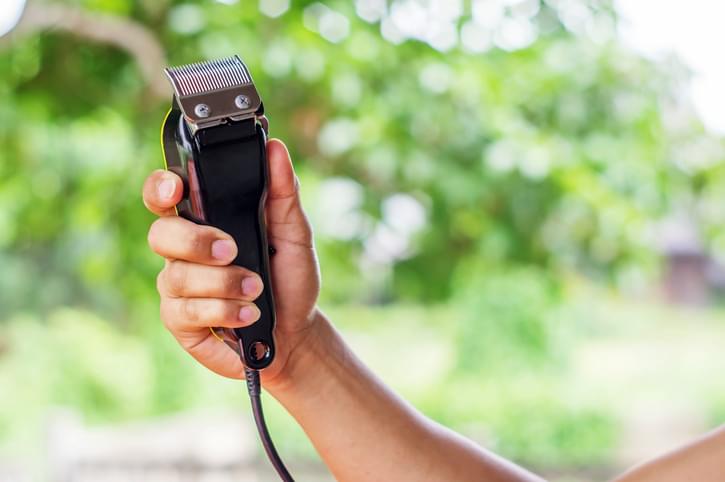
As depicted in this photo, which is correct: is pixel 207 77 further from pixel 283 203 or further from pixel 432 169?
pixel 432 169

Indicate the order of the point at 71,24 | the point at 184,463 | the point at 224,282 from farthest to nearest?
the point at 184,463 < the point at 71,24 < the point at 224,282

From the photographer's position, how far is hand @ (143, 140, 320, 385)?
52 centimetres

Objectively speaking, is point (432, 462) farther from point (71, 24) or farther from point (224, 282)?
point (71, 24)

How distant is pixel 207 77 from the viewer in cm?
51

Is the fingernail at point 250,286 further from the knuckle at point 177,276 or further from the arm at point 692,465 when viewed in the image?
the arm at point 692,465

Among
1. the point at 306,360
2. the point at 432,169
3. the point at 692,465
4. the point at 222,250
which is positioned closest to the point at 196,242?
the point at 222,250

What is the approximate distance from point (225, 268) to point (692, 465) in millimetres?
274

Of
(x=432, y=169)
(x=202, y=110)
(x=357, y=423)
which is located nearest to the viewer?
(x=202, y=110)

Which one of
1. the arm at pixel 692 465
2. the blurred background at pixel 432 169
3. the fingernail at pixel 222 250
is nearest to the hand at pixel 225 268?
the fingernail at pixel 222 250

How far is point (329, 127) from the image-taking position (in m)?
2.96

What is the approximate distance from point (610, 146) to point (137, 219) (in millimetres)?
1400

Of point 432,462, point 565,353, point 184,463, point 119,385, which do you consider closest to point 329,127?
point 184,463

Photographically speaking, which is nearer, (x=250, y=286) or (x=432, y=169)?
(x=250, y=286)

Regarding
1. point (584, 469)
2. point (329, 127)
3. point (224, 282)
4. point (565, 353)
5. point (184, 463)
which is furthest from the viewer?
point (565, 353)
